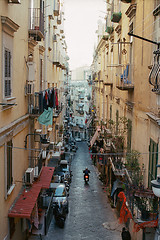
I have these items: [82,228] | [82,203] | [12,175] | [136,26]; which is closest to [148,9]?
[136,26]

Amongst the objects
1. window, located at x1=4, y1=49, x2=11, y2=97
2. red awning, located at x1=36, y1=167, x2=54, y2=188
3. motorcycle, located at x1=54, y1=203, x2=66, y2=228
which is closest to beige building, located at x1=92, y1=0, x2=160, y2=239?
window, located at x1=4, y1=49, x2=11, y2=97

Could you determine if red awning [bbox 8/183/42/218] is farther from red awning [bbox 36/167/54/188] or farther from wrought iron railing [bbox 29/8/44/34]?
wrought iron railing [bbox 29/8/44/34]

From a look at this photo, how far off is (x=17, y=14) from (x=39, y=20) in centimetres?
303

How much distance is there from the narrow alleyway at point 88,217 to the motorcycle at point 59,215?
0.27 metres

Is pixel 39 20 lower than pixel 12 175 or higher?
higher

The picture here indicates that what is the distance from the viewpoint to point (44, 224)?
39.6 feet

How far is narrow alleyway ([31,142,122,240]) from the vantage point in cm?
1416

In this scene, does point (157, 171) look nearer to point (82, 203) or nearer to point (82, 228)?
point (82, 228)

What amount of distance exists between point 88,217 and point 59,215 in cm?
214

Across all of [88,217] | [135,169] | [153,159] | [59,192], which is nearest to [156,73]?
[153,159]

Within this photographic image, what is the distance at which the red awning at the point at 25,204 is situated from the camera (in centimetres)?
988

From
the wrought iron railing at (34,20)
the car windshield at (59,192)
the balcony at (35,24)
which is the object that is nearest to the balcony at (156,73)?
the balcony at (35,24)

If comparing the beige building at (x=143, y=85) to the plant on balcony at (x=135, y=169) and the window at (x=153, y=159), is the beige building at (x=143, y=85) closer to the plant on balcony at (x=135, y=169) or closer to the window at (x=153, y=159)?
the window at (x=153, y=159)

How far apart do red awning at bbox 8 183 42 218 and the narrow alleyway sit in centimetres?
314
